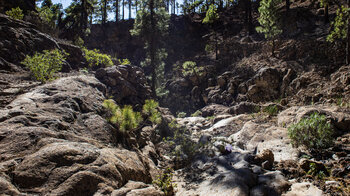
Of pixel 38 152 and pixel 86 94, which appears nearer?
pixel 38 152

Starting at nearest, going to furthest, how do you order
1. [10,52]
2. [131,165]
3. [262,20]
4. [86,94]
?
[131,165] → [86,94] → [10,52] → [262,20]

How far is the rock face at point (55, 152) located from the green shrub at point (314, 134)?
504 cm

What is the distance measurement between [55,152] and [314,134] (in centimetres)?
705

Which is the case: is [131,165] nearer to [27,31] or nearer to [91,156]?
[91,156]

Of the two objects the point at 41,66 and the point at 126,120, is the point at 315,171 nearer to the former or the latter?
the point at 126,120

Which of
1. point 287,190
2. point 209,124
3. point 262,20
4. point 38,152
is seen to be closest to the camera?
point 38,152

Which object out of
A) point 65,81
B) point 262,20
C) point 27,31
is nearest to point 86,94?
point 65,81

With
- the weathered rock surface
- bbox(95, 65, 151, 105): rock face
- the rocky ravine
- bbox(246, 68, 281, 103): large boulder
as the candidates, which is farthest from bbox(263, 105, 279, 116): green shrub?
bbox(95, 65, 151, 105): rock face

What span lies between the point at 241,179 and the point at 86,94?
599 cm

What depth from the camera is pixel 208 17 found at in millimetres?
23750

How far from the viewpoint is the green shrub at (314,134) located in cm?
554

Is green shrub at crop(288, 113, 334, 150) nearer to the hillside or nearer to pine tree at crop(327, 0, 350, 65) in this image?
the hillside

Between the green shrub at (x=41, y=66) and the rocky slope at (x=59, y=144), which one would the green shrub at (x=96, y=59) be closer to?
the rocky slope at (x=59, y=144)

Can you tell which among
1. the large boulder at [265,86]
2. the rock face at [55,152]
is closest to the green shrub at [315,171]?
the rock face at [55,152]
